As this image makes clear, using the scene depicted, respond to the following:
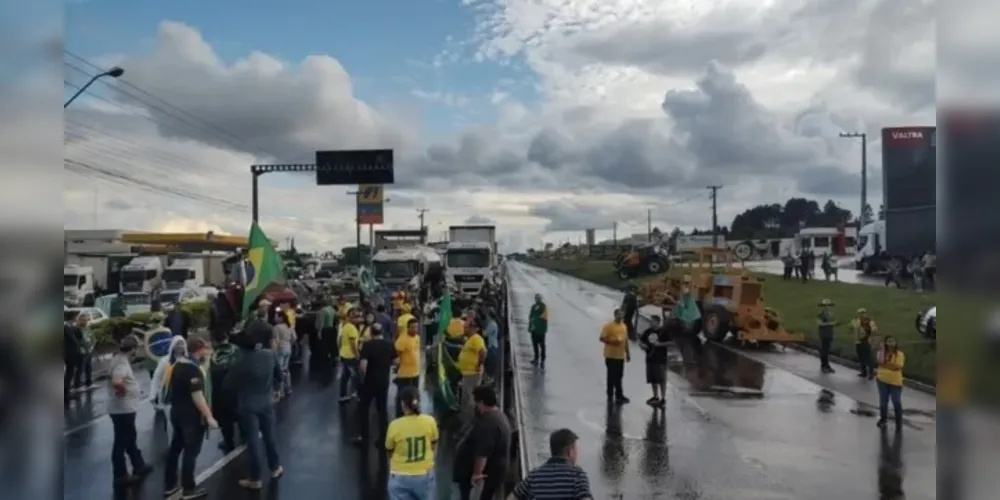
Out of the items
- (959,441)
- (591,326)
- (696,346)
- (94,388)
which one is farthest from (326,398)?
(591,326)

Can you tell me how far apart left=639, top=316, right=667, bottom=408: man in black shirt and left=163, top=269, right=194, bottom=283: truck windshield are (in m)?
33.3

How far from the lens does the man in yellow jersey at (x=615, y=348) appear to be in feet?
50.4

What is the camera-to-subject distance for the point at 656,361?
1586cm

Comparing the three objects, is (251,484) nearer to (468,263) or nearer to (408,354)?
(408,354)

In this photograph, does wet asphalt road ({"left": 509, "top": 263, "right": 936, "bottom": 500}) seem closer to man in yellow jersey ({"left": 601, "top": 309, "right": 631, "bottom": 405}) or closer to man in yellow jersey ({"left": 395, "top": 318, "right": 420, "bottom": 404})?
man in yellow jersey ({"left": 601, "top": 309, "right": 631, "bottom": 405})

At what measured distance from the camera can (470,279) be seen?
4394 centimetres

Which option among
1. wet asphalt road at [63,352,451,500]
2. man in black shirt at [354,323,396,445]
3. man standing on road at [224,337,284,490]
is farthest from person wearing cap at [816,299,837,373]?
man standing on road at [224,337,284,490]

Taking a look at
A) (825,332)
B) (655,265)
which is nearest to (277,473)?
(825,332)

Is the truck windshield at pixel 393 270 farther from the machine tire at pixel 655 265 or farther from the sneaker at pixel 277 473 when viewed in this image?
the sneaker at pixel 277 473

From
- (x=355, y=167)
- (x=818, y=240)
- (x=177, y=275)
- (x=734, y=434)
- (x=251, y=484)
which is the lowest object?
(x=734, y=434)

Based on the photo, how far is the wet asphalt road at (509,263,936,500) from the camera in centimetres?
1097

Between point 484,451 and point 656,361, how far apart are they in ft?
29.4

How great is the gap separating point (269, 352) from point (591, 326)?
81.4ft

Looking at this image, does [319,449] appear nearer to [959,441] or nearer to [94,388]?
[94,388]
